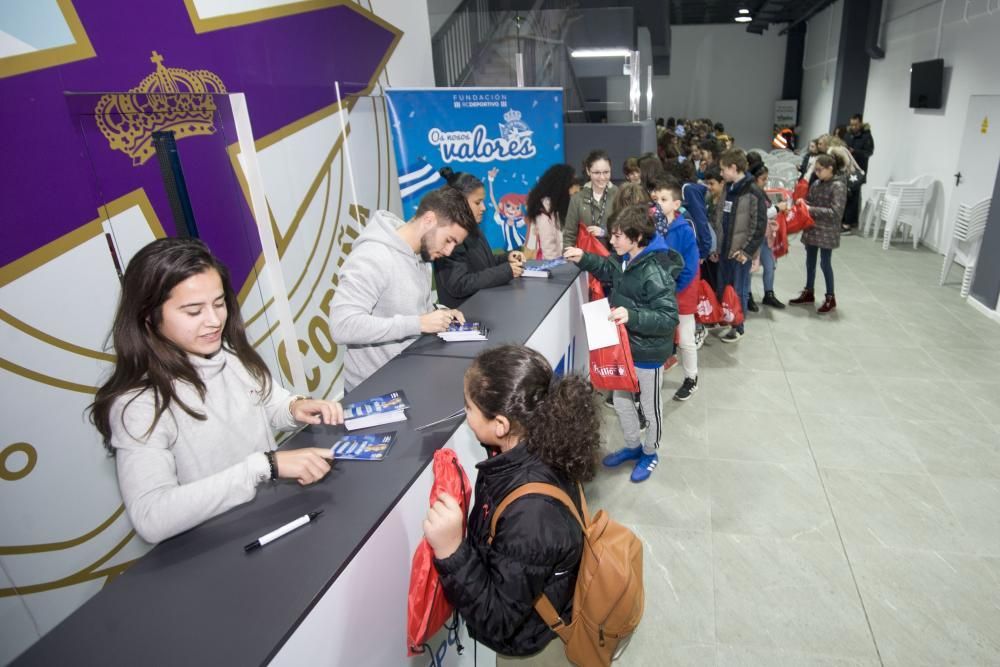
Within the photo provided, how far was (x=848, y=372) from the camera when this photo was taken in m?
4.41

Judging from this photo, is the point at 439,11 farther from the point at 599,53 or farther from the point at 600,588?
the point at 600,588

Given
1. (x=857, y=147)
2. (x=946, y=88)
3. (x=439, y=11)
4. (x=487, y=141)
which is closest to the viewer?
(x=487, y=141)

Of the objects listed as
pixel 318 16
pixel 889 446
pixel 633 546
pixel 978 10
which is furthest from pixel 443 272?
pixel 978 10

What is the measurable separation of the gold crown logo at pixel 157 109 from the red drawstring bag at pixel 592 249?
2.39m

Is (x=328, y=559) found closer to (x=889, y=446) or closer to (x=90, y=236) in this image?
(x=90, y=236)

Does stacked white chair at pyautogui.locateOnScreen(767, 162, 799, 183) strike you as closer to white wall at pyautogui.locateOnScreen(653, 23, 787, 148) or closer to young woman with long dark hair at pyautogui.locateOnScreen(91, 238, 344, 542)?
white wall at pyautogui.locateOnScreen(653, 23, 787, 148)

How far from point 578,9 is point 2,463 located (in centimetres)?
669

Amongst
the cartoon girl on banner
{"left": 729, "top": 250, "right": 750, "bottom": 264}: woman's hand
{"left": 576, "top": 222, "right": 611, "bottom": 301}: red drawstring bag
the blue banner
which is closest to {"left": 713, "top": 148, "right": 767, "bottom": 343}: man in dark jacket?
{"left": 729, "top": 250, "right": 750, "bottom": 264}: woman's hand

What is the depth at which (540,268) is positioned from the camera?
3.57 m

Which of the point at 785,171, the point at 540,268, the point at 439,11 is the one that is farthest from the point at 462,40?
the point at 785,171

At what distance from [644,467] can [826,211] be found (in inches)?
145

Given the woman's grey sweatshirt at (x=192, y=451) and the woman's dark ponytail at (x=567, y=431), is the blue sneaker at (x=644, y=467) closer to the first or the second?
the woman's dark ponytail at (x=567, y=431)

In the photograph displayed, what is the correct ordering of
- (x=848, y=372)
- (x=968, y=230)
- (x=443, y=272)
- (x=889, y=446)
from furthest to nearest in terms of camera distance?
(x=968, y=230), (x=848, y=372), (x=889, y=446), (x=443, y=272)

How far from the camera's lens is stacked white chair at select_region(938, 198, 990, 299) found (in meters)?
5.71
